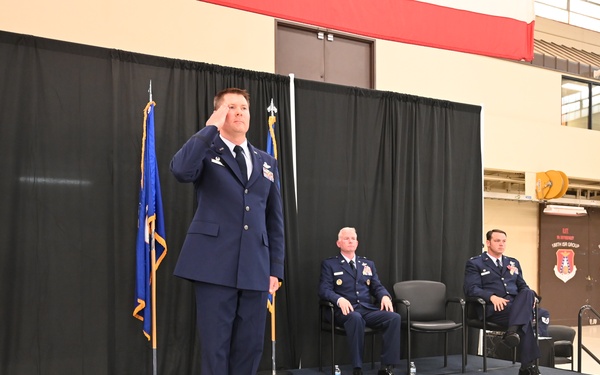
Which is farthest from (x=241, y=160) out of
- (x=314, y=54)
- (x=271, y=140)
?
(x=314, y=54)

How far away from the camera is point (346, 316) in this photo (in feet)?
15.8

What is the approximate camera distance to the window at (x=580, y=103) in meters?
10.2

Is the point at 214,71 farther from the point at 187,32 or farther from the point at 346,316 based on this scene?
the point at 346,316

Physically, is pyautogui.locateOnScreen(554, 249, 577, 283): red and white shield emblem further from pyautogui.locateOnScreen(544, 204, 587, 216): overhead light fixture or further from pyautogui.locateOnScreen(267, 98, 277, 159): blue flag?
pyautogui.locateOnScreen(267, 98, 277, 159): blue flag

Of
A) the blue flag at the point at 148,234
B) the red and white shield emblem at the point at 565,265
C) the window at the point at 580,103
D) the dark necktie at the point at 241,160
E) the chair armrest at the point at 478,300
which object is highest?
the window at the point at 580,103

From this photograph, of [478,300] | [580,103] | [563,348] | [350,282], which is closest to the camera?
[350,282]

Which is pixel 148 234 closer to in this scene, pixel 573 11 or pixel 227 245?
pixel 227 245

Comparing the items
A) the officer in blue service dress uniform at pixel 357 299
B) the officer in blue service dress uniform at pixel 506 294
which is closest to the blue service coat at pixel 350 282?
the officer in blue service dress uniform at pixel 357 299

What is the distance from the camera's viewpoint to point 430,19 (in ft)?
10.8

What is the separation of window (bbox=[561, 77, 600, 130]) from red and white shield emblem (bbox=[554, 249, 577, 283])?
7.16 ft

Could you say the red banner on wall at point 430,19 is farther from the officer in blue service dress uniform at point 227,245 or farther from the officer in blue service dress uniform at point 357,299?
the officer in blue service dress uniform at point 357,299

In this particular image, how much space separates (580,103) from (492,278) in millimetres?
6262

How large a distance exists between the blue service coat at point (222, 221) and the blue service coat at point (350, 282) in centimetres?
257

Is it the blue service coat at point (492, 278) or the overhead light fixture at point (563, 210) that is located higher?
the overhead light fixture at point (563, 210)
